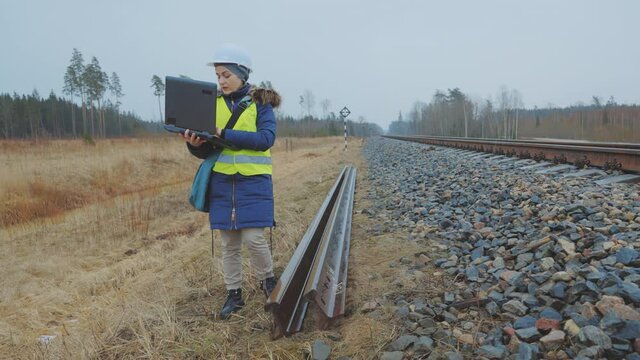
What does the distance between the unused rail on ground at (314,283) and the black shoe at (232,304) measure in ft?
1.38

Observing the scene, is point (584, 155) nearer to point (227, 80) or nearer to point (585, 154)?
point (585, 154)

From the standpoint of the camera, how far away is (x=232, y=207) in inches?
103

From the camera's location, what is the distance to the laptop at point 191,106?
2355 mm

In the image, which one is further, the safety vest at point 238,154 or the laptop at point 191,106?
the safety vest at point 238,154

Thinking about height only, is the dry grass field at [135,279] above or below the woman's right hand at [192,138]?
below

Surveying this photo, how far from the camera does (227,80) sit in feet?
8.42

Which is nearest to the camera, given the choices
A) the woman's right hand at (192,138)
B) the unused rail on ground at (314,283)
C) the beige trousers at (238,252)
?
the unused rail on ground at (314,283)

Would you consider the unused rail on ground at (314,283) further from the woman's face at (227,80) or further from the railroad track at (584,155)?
the railroad track at (584,155)

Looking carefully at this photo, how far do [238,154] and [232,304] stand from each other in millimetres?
1050

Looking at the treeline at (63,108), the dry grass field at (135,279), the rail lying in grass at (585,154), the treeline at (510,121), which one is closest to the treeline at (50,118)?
the treeline at (63,108)

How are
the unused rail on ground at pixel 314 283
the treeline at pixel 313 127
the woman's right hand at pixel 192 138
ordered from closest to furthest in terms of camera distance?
the unused rail on ground at pixel 314 283 < the woman's right hand at pixel 192 138 < the treeline at pixel 313 127

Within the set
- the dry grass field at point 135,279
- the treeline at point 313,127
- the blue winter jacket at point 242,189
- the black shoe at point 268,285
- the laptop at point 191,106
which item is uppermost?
the treeline at point 313,127

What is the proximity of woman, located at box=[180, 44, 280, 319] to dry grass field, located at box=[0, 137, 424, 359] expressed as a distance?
1.45 feet

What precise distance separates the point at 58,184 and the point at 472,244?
13.7 m
